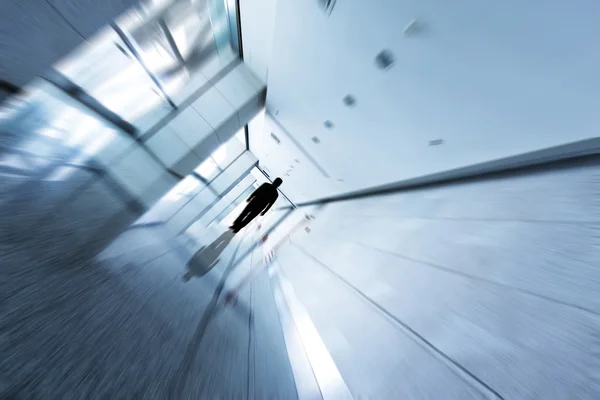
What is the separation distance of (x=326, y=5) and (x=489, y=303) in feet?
9.03

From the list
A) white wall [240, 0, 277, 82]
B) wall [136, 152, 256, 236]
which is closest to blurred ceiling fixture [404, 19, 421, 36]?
white wall [240, 0, 277, 82]

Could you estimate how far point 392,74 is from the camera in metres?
2.33

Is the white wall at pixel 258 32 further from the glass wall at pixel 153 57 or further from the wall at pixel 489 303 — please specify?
the wall at pixel 489 303

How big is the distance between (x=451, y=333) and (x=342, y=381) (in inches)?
24.9

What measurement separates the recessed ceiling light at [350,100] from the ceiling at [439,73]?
0.23ft

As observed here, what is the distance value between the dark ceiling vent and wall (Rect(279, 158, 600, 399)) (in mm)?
2111

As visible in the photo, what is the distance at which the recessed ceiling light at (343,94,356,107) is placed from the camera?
3.20 m

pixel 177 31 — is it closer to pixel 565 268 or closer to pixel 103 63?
pixel 103 63

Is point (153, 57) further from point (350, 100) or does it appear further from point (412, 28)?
point (412, 28)

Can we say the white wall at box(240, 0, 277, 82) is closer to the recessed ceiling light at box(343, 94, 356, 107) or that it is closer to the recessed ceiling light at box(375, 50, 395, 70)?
the recessed ceiling light at box(343, 94, 356, 107)

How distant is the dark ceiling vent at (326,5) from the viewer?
2.35m

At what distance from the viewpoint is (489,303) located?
1225 mm

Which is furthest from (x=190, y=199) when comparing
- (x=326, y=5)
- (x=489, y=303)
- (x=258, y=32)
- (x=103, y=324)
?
(x=489, y=303)

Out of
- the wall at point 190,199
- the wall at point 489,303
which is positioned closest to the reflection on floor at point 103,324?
the wall at point 489,303
